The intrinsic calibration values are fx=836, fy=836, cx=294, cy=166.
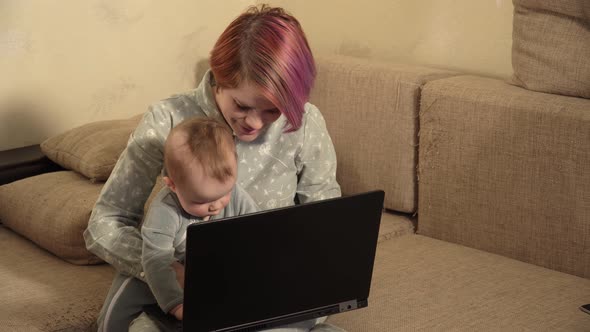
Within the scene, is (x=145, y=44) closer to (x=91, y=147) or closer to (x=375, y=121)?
(x=91, y=147)

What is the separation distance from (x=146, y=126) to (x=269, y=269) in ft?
1.54

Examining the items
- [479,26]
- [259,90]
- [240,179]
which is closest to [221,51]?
[259,90]

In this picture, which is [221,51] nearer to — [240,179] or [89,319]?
[240,179]

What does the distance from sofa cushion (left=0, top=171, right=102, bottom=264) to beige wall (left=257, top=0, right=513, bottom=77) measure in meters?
1.01

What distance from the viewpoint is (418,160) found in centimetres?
224

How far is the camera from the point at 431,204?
2.20 metres

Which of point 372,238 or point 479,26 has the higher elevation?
point 479,26

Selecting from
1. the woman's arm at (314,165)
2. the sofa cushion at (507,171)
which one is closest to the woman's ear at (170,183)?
the woman's arm at (314,165)

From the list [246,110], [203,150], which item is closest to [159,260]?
[203,150]

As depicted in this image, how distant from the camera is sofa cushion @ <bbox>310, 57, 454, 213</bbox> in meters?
2.25

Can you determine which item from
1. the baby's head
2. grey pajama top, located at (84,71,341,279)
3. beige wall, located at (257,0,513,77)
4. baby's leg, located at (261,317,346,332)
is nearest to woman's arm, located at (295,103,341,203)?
grey pajama top, located at (84,71,341,279)

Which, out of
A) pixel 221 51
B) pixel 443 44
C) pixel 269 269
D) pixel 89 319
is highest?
pixel 221 51

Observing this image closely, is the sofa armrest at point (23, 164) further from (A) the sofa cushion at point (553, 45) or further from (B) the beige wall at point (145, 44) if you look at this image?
(A) the sofa cushion at point (553, 45)

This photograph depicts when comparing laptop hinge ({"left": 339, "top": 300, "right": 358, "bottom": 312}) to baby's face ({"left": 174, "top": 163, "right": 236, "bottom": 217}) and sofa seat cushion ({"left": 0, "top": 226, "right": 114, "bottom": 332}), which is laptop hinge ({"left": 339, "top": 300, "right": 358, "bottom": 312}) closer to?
baby's face ({"left": 174, "top": 163, "right": 236, "bottom": 217})
